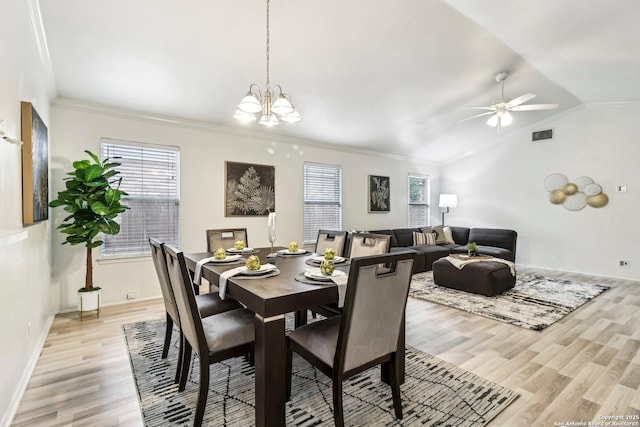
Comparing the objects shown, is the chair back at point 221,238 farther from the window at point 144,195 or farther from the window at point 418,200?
the window at point 418,200

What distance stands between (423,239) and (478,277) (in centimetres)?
230

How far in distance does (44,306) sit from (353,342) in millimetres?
3252

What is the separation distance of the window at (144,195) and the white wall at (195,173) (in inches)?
4.0

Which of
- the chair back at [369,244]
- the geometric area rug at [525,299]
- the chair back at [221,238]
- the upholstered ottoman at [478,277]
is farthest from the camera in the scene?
the upholstered ottoman at [478,277]

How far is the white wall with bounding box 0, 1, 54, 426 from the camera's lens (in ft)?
5.67

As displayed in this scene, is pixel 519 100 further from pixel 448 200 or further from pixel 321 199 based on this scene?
pixel 448 200

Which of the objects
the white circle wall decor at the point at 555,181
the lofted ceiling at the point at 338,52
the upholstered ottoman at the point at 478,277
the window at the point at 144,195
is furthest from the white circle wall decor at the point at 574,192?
the window at the point at 144,195

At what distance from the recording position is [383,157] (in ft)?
22.4

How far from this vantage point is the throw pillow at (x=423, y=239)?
21.3 ft

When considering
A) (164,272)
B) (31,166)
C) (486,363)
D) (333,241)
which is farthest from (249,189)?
(486,363)

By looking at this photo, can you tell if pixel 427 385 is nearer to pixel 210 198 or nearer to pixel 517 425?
pixel 517 425

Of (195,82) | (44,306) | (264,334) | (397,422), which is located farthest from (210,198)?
(397,422)

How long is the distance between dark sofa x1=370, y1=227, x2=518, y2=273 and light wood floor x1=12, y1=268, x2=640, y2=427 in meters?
2.12

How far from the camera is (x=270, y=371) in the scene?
155cm
